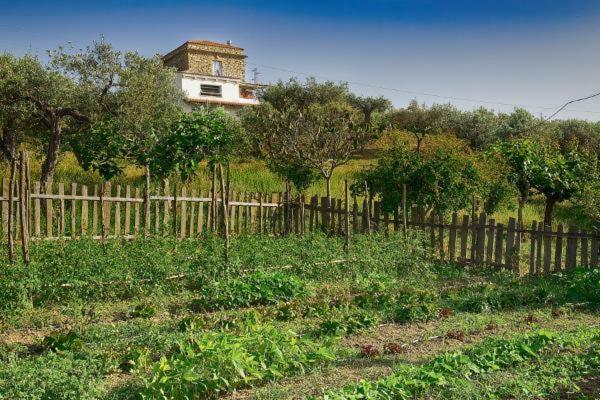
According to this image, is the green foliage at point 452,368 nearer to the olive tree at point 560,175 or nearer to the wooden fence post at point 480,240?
the wooden fence post at point 480,240

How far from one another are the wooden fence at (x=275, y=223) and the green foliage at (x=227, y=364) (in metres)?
4.81

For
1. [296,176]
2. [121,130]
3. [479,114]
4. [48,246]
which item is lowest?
[48,246]

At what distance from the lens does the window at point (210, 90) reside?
44312 mm

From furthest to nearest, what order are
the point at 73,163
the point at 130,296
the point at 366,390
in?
the point at 73,163 → the point at 130,296 → the point at 366,390

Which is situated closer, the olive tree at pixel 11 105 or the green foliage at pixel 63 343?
the green foliage at pixel 63 343

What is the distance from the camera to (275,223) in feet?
47.2

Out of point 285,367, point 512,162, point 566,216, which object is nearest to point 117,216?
point 285,367

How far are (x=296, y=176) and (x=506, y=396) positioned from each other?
1294cm

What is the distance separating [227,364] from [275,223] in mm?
9612

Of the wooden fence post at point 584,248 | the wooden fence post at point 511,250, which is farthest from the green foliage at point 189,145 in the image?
the wooden fence post at point 584,248

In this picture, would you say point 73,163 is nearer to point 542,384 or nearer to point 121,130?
point 121,130

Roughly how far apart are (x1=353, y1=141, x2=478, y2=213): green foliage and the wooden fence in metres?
0.42

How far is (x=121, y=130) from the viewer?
51.7ft

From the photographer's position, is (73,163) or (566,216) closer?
(566,216)
